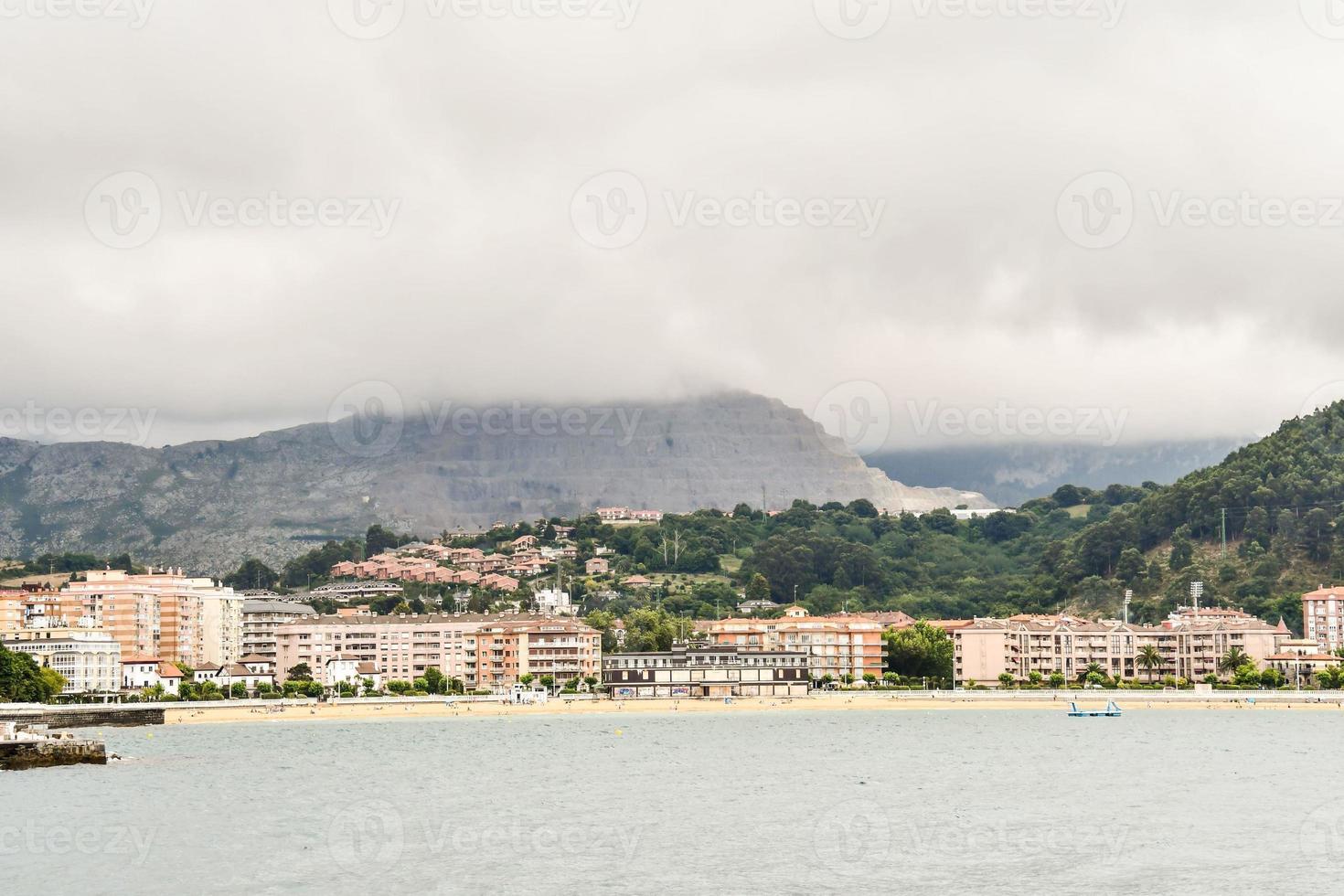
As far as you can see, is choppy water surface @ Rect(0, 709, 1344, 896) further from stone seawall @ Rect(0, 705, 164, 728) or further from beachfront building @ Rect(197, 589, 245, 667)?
beachfront building @ Rect(197, 589, 245, 667)

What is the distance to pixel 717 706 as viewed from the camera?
461ft

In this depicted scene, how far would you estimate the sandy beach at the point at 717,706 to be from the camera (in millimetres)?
127812

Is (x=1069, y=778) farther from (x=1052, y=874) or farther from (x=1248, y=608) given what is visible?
(x=1248, y=608)

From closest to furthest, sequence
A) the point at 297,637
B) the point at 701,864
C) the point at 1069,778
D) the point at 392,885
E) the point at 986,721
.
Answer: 1. the point at 392,885
2. the point at 701,864
3. the point at 1069,778
4. the point at 986,721
5. the point at 297,637

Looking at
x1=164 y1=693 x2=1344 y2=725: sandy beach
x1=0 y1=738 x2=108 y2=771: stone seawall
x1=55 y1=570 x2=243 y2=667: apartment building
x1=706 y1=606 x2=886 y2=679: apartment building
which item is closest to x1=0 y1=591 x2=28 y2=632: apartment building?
x1=55 y1=570 x2=243 y2=667: apartment building

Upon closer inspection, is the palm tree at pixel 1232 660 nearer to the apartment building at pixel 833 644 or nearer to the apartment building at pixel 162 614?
the apartment building at pixel 833 644

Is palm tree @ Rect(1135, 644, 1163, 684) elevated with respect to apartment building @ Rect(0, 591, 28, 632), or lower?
lower

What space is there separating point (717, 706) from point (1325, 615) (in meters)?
64.4

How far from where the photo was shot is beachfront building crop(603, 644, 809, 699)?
14662 cm

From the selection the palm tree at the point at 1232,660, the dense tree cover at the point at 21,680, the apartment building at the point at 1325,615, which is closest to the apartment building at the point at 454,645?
the dense tree cover at the point at 21,680

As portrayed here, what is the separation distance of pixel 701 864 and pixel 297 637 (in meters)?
133

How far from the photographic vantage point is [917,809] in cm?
6112

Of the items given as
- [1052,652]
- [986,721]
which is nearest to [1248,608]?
[1052,652]

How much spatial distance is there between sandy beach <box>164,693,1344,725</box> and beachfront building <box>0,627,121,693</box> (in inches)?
823
